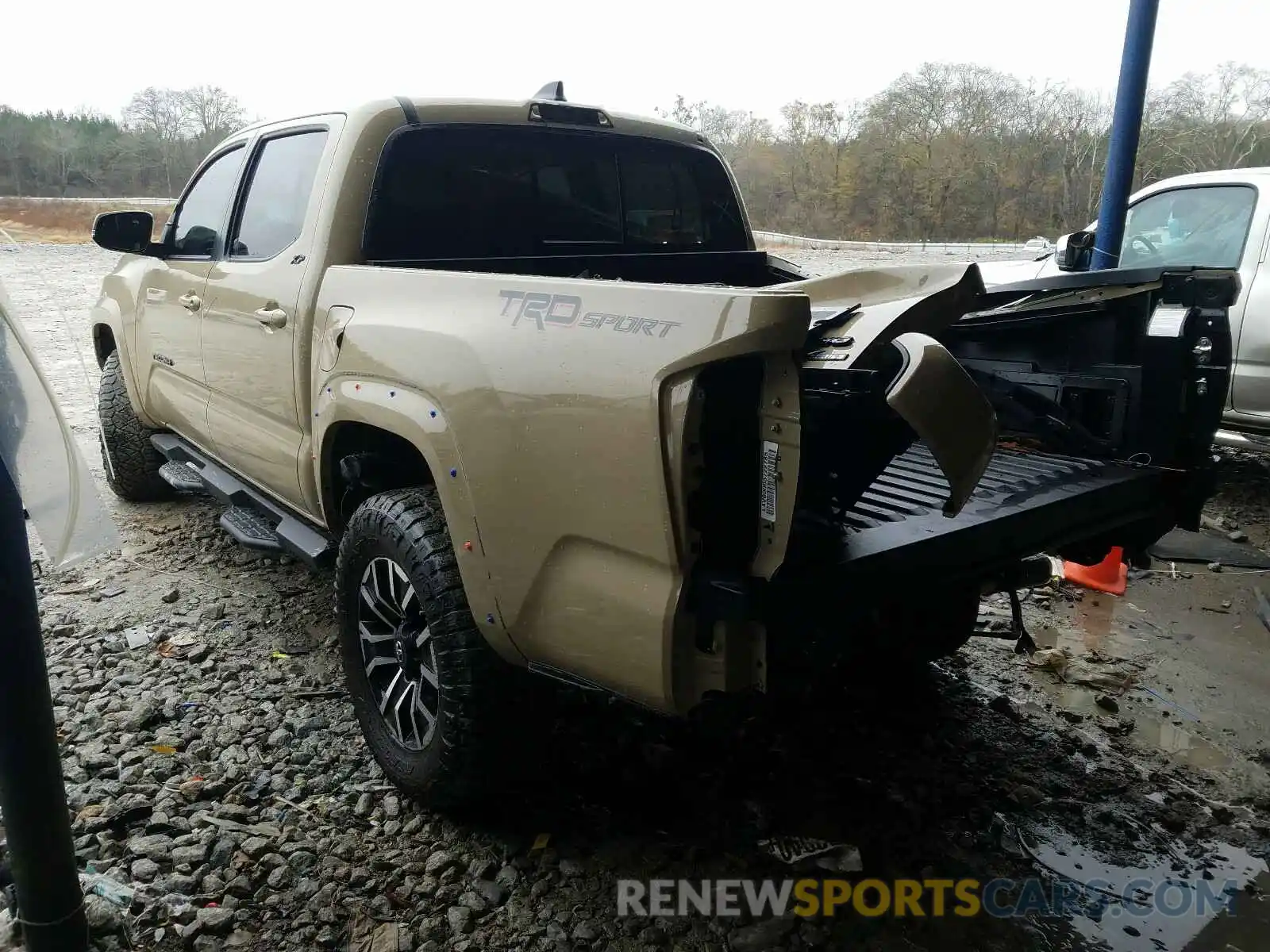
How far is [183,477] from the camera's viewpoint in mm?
4219

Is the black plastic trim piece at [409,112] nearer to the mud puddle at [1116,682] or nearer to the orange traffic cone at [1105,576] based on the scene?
the mud puddle at [1116,682]

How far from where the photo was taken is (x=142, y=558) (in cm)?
451

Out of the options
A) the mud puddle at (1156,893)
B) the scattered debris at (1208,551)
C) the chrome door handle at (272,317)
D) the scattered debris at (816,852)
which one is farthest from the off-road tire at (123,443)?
the scattered debris at (1208,551)

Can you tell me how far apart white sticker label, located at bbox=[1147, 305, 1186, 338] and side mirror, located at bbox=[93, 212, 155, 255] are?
4.00 meters

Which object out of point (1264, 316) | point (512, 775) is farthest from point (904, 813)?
point (1264, 316)

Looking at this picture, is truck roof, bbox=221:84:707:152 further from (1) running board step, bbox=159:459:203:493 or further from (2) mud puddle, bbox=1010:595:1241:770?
(2) mud puddle, bbox=1010:595:1241:770

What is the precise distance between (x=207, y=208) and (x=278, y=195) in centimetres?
89

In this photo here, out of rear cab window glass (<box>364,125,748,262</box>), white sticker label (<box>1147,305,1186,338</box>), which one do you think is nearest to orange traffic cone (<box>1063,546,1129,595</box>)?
white sticker label (<box>1147,305,1186,338</box>)

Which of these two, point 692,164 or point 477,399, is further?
point 692,164

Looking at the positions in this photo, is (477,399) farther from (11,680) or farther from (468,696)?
(11,680)

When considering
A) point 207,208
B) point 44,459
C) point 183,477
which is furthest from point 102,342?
point 44,459

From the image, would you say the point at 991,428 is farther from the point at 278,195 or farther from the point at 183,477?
the point at 183,477

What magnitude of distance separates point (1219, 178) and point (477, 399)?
5.88 m

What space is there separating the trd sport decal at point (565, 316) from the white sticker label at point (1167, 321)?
5.71 feet
